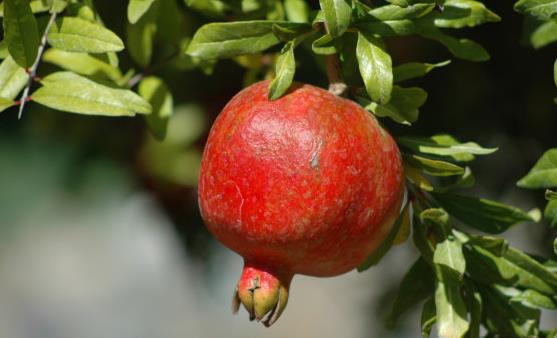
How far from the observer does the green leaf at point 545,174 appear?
0.88m

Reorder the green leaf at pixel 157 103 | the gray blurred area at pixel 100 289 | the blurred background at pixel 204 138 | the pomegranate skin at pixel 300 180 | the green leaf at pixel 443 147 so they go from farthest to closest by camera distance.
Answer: the gray blurred area at pixel 100 289 → the blurred background at pixel 204 138 → the green leaf at pixel 157 103 → the green leaf at pixel 443 147 → the pomegranate skin at pixel 300 180

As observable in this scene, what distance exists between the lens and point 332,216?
0.81 meters

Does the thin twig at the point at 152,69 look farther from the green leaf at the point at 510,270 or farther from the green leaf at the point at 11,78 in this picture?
the green leaf at the point at 510,270

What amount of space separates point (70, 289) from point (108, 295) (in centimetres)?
19

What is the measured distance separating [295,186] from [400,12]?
198mm

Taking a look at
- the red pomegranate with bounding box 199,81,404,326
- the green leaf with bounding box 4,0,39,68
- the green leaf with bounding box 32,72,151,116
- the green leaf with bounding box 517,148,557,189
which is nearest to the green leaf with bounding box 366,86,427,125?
the red pomegranate with bounding box 199,81,404,326

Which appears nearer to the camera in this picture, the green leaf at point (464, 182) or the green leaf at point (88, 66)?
A: the green leaf at point (464, 182)

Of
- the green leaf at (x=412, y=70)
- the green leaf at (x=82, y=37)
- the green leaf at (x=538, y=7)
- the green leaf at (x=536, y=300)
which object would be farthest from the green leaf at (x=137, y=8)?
the green leaf at (x=536, y=300)

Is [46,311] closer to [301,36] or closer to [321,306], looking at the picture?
[321,306]

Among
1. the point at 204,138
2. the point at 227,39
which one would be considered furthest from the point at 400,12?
the point at 204,138

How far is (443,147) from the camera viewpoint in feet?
3.03

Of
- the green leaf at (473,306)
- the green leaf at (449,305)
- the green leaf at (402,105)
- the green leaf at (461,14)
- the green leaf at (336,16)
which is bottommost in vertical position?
the green leaf at (473,306)

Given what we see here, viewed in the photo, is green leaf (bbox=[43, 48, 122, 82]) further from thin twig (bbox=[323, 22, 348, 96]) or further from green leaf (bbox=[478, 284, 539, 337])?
green leaf (bbox=[478, 284, 539, 337])

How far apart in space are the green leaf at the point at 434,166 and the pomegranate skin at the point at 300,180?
40 millimetres
